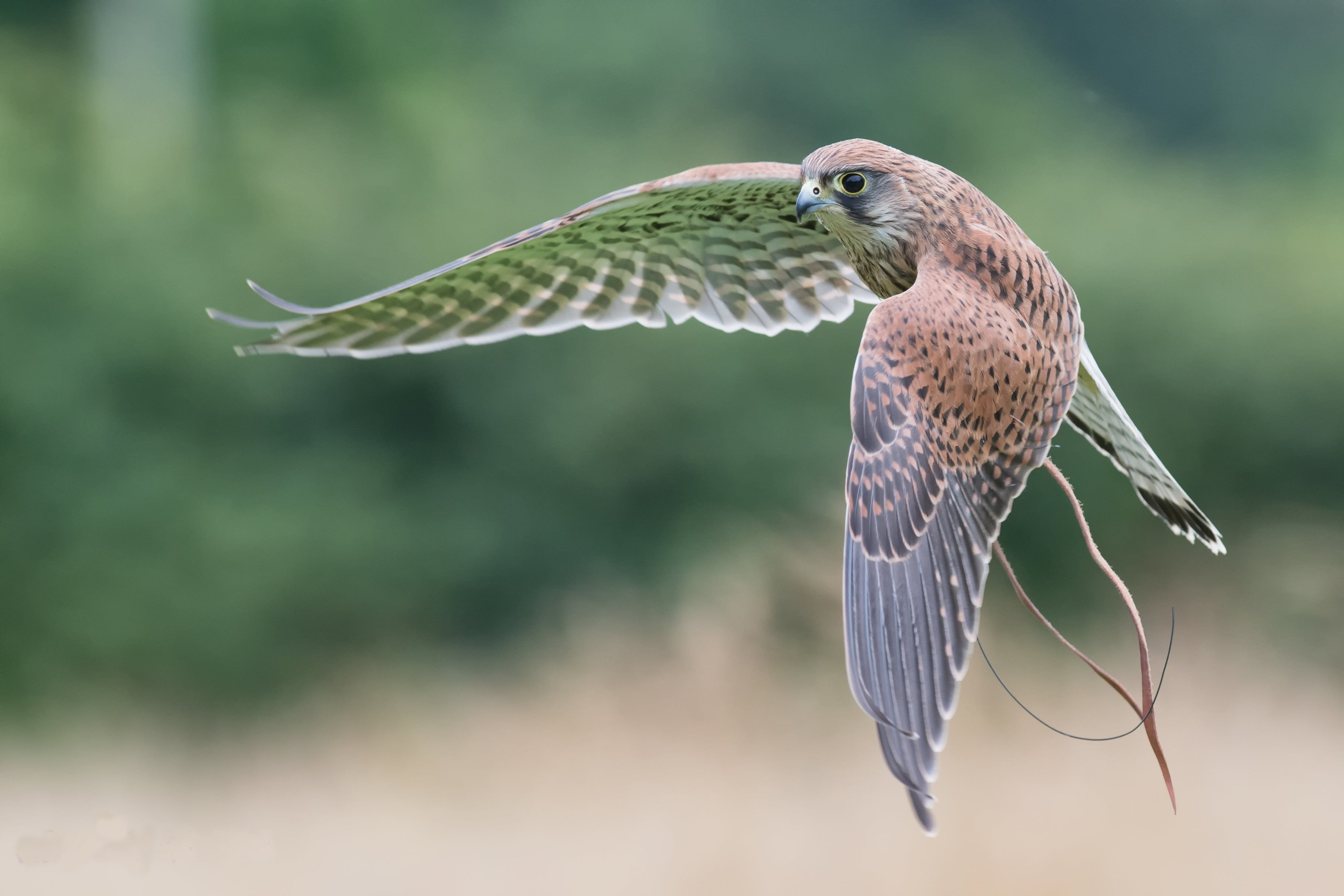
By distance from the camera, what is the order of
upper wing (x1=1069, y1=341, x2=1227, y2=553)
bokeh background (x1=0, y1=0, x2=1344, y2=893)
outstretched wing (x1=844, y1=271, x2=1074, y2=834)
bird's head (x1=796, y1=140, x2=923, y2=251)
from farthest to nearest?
bokeh background (x1=0, y1=0, x2=1344, y2=893)
upper wing (x1=1069, y1=341, x2=1227, y2=553)
bird's head (x1=796, y1=140, x2=923, y2=251)
outstretched wing (x1=844, y1=271, x2=1074, y2=834)

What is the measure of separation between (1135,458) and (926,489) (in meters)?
0.59

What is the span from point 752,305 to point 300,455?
3.05 m

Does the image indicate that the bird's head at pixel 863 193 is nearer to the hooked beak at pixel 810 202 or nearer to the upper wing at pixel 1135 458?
the hooked beak at pixel 810 202

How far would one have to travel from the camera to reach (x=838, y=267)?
1797mm

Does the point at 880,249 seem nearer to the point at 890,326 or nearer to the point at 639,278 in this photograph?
the point at 890,326

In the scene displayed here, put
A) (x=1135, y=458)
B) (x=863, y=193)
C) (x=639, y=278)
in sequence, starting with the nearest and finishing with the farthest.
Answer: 1. (x=863, y=193)
2. (x=1135, y=458)
3. (x=639, y=278)

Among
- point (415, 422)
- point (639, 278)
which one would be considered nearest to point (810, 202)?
point (639, 278)

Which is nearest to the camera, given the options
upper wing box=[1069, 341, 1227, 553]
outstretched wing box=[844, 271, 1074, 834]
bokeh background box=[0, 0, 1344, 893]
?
outstretched wing box=[844, 271, 1074, 834]


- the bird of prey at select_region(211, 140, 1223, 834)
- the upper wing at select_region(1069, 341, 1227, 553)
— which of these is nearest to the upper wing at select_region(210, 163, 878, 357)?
the bird of prey at select_region(211, 140, 1223, 834)

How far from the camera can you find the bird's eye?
49.6 inches

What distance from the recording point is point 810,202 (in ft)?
4.26

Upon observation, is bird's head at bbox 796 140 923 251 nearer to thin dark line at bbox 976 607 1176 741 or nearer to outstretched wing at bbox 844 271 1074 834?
outstretched wing at bbox 844 271 1074 834

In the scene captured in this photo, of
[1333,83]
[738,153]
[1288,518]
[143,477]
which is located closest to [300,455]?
[143,477]

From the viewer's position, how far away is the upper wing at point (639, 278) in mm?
1515
